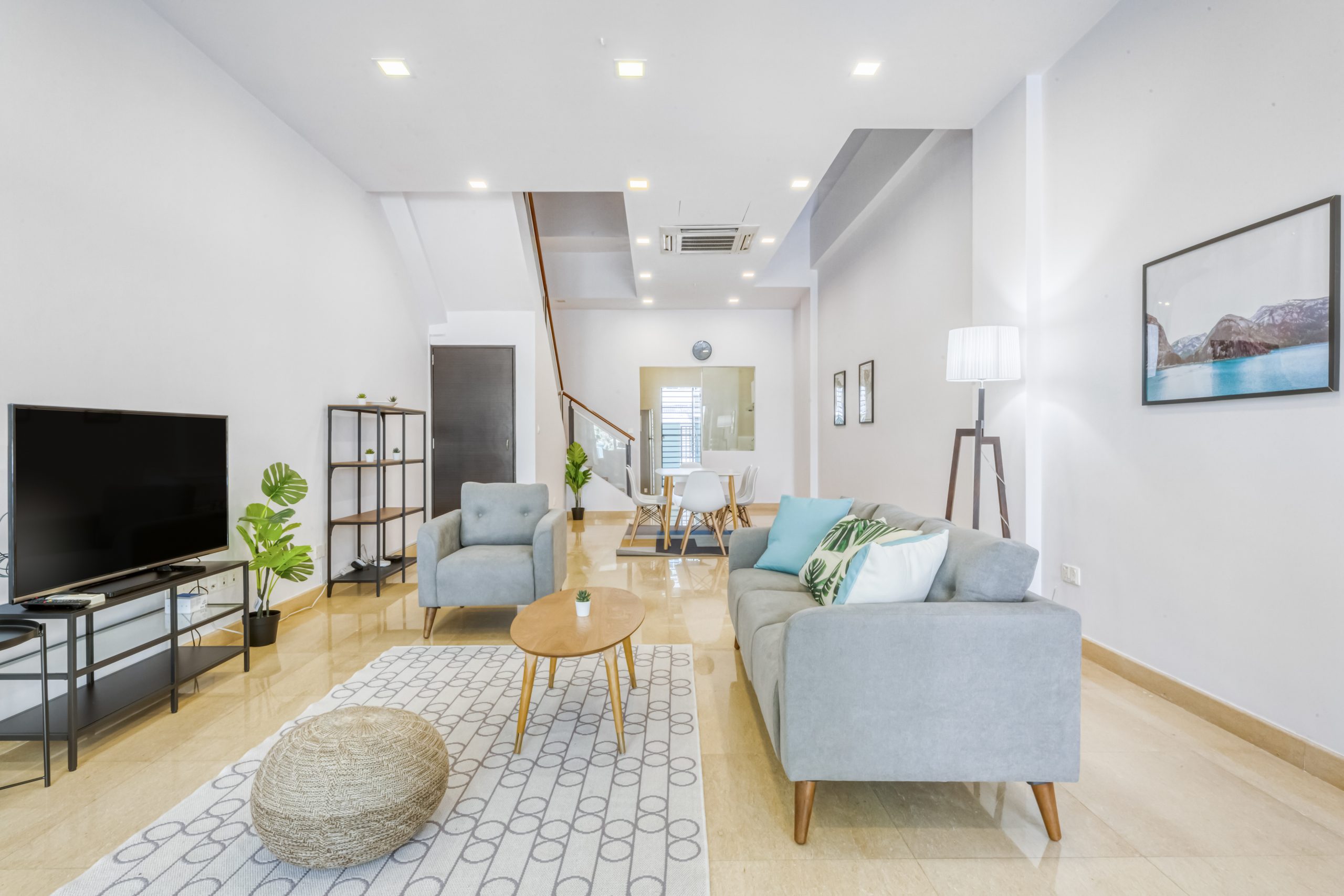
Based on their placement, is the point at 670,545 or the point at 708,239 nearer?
the point at 708,239

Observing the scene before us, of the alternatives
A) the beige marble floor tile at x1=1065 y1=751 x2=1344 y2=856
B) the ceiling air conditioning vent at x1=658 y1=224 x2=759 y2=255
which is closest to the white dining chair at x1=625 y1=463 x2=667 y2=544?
the ceiling air conditioning vent at x1=658 y1=224 x2=759 y2=255

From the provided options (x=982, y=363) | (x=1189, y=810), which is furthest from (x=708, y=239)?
(x=1189, y=810)

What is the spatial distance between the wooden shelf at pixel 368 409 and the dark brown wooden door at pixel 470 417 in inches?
54.8

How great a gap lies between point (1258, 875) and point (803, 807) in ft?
3.78

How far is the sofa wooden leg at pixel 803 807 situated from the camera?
64.0 inches

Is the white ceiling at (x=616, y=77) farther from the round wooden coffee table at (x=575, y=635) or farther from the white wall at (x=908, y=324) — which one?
the round wooden coffee table at (x=575, y=635)

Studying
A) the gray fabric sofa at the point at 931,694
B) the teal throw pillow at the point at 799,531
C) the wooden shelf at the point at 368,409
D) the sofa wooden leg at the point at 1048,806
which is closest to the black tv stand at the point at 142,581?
the wooden shelf at the point at 368,409

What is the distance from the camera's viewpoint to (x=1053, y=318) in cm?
309

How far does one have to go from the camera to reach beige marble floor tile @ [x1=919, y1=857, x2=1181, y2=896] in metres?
1.46

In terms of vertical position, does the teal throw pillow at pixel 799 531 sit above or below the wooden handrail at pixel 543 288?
below

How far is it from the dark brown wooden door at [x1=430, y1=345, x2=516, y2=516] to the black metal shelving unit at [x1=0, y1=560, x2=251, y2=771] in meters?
3.43

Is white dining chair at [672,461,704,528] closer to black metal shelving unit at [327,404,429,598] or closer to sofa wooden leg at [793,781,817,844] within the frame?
black metal shelving unit at [327,404,429,598]

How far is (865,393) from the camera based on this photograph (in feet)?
19.0

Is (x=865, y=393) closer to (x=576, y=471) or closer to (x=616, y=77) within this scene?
(x=616, y=77)
